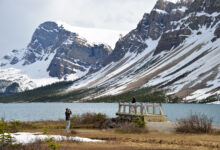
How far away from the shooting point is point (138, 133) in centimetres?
2941

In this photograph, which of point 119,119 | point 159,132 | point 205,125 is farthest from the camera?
point 119,119

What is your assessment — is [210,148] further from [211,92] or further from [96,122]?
[211,92]

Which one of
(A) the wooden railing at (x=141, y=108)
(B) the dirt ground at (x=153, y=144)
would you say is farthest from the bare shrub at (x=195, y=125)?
(A) the wooden railing at (x=141, y=108)

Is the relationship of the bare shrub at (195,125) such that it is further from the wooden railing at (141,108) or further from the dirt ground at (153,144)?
the wooden railing at (141,108)

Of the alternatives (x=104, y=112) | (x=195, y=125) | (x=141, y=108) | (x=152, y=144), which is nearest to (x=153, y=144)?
(x=152, y=144)

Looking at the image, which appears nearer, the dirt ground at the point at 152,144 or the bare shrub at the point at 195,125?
the dirt ground at the point at 152,144

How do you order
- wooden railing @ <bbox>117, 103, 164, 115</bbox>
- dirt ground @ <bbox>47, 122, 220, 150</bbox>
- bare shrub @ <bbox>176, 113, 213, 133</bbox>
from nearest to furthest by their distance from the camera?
dirt ground @ <bbox>47, 122, 220, 150</bbox> → bare shrub @ <bbox>176, 113, 213, 133</bbox> → wooden railing @ <bbox>117, 103, 164, 115</bbox>

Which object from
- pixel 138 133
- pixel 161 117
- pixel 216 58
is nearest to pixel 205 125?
pixel 138 133

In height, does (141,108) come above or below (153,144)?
above

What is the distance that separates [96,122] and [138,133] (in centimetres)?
889

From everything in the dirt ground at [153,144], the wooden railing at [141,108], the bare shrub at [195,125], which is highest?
the wooden railing at [141,108]

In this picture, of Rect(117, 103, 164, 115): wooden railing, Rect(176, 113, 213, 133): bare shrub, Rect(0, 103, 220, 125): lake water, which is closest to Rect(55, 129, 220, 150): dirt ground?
Rect(176, 113, 213, 133): bare shrub

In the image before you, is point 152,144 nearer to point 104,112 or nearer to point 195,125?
point 195,125

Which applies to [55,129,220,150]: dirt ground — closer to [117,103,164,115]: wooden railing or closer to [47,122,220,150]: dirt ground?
[47,122,220,150]: dirt ground
